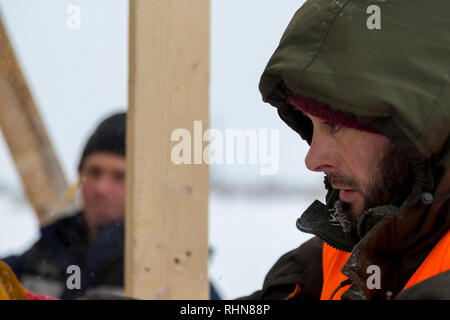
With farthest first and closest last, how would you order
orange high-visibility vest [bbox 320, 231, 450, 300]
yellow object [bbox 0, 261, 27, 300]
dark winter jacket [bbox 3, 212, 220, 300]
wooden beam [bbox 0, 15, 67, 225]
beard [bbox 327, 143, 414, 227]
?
wooden beam [bbox 0, 15, 67, 225], dark winter jacket [bbox 3, 212, 220, 300], yellow object [bbox 0, 261, 27, 300], beard [bbox 327, 143, 414, 227], orange high-visibility vest [bbox 320, 231, 450, 300]

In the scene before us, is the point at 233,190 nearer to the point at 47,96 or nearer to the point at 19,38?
the point at 47,96

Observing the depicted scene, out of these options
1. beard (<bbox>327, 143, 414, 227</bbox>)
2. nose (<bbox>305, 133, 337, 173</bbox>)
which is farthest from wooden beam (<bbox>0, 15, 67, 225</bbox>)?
beard (<bbox>327, 143, 414, 227</bbox>)

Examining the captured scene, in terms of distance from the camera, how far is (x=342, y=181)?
157 cm

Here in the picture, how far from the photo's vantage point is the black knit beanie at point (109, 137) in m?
2.91

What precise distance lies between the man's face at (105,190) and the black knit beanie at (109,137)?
39mm

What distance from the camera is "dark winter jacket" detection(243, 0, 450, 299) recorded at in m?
1.33

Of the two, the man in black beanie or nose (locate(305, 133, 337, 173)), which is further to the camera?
the man in black beanie

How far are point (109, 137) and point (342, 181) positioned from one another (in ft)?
6.01

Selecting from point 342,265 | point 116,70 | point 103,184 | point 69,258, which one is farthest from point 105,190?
point 342,265

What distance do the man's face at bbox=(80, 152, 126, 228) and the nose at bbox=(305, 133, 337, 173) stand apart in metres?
1.84

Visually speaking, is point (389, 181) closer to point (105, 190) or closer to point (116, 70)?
point (116, 70)

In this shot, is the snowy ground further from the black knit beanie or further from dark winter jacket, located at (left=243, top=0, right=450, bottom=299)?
dark winter jacket, located at (left=243, top=0, right=450, bottom=299)
